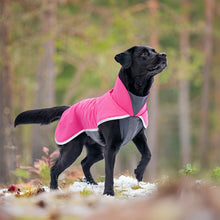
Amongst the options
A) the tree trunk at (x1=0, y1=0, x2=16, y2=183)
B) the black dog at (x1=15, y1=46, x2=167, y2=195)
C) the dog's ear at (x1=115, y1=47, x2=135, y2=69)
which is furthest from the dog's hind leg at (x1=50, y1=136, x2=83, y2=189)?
the tree trunk at (x1=0, y1=0, x2=16, y2=183)

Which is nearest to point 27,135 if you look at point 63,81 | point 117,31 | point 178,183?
point 63,81

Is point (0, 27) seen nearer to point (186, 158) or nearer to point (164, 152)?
point (186, 158)

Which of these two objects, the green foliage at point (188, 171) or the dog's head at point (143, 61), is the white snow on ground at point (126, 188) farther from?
the dog's head at point (143, 61)

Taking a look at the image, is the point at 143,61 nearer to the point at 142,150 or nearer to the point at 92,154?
the point at 142,150

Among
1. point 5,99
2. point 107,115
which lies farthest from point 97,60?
point 107,115

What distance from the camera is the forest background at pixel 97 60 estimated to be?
9.34 metres

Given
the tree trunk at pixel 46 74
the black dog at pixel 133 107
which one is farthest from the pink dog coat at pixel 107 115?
the tree trunk at pixel 46 74

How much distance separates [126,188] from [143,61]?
4.79 feet

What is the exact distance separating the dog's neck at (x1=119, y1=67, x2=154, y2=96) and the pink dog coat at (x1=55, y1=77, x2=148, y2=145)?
5 centimetres

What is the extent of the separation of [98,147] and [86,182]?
1.62 ft

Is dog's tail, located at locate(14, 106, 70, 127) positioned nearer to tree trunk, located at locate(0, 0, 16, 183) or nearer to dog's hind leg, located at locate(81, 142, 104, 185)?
dog's hind leg, located at locate(81, 142, 104, 185)

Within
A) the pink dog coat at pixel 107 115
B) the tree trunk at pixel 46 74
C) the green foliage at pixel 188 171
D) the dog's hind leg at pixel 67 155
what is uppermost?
the tree trunk at pixel 46 74

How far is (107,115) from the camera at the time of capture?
4.13 meters

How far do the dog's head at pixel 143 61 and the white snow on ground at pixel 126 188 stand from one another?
120 centimetres
